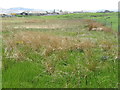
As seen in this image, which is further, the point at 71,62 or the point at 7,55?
the point at 7,55

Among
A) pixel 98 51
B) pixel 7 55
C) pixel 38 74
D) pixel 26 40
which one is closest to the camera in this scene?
pixel 38 74

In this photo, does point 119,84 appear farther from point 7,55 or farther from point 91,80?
point 7,55

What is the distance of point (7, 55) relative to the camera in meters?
6.95

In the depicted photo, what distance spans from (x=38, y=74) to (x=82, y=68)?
1.51m

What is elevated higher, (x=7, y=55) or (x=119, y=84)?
(x=7, y=55)

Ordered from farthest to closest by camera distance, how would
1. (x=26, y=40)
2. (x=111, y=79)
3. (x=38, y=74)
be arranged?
1. (x=26, y=40)
2. (x=38, y=74)
3. (x=111, y=79)

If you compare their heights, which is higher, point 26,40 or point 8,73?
point 26,40

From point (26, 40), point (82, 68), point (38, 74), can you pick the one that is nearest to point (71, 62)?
point (82, 68)

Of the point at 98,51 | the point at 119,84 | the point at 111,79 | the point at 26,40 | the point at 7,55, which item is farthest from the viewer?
the point at 26,40

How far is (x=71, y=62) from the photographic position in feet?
21.2

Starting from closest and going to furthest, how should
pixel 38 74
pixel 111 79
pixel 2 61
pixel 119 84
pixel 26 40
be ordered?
1. pixel 119 84
2. pixel 111 79
3. pixel 38 74
4. pixel 2 61
5. pixel 26 40

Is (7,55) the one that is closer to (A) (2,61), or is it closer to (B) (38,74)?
(A) (2,61)

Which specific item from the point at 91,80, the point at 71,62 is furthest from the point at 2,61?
the point at 91,80

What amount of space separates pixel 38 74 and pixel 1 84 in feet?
3.95
